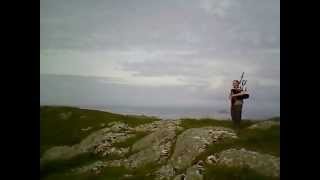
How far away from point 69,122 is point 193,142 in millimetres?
672

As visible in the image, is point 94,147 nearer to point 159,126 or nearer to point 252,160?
point 159,126

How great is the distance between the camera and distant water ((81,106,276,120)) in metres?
2.32

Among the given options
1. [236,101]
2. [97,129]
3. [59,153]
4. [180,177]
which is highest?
[236,101]

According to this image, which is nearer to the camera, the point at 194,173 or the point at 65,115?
the point at 194,173

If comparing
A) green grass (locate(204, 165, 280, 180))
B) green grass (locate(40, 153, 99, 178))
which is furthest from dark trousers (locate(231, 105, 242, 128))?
green grass (locate(40, 153, 99, 178))

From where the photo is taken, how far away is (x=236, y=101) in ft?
7.61

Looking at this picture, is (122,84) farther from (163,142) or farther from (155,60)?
(163,142)

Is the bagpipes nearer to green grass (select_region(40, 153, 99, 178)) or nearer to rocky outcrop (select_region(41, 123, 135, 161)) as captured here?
rocky outcrop (select_region(41, 123, 135, 161))

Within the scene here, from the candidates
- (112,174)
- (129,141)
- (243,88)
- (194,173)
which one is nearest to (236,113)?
(243,88)

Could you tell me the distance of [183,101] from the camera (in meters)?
2.35

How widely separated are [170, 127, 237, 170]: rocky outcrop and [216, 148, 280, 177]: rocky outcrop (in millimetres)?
89
